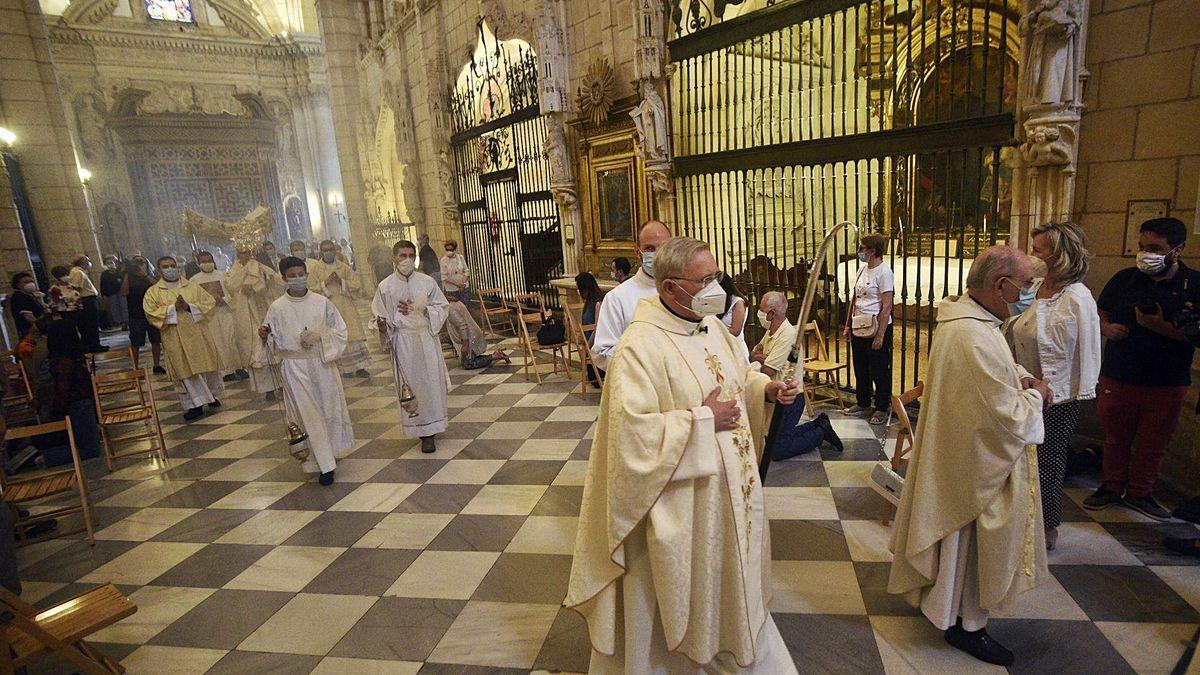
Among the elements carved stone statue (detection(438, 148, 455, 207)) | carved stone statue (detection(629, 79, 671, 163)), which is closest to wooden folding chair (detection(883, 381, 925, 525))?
carved stone statue (detection(629, 79, 671, 163))

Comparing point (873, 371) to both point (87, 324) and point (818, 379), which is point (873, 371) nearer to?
point (818, 379)

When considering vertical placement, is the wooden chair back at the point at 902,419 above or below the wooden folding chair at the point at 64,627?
above

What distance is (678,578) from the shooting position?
1.85m

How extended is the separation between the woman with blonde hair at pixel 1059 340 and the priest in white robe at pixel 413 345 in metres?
4.33

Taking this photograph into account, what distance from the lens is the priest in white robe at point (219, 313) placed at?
7555mm

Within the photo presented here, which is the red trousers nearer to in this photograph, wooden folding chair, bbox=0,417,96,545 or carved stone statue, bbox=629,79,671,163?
carved stone statue, bbox=629,79,671,163

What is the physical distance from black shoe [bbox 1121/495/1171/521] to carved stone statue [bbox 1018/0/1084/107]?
2432 mm

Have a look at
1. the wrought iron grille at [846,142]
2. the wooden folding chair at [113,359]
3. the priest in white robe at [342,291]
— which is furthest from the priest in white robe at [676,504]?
the priest in white robe at [342,291]

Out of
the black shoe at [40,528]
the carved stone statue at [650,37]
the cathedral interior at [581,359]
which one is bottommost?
the black shoe at [40,528]

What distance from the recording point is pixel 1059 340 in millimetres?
2932

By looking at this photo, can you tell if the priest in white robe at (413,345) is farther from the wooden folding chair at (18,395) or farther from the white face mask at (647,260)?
the wooden folding chair at (18,395)

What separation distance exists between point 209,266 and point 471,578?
22.2 ft

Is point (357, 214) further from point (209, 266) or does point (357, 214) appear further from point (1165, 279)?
point (1165, 279)

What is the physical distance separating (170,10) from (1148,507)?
26628mm
